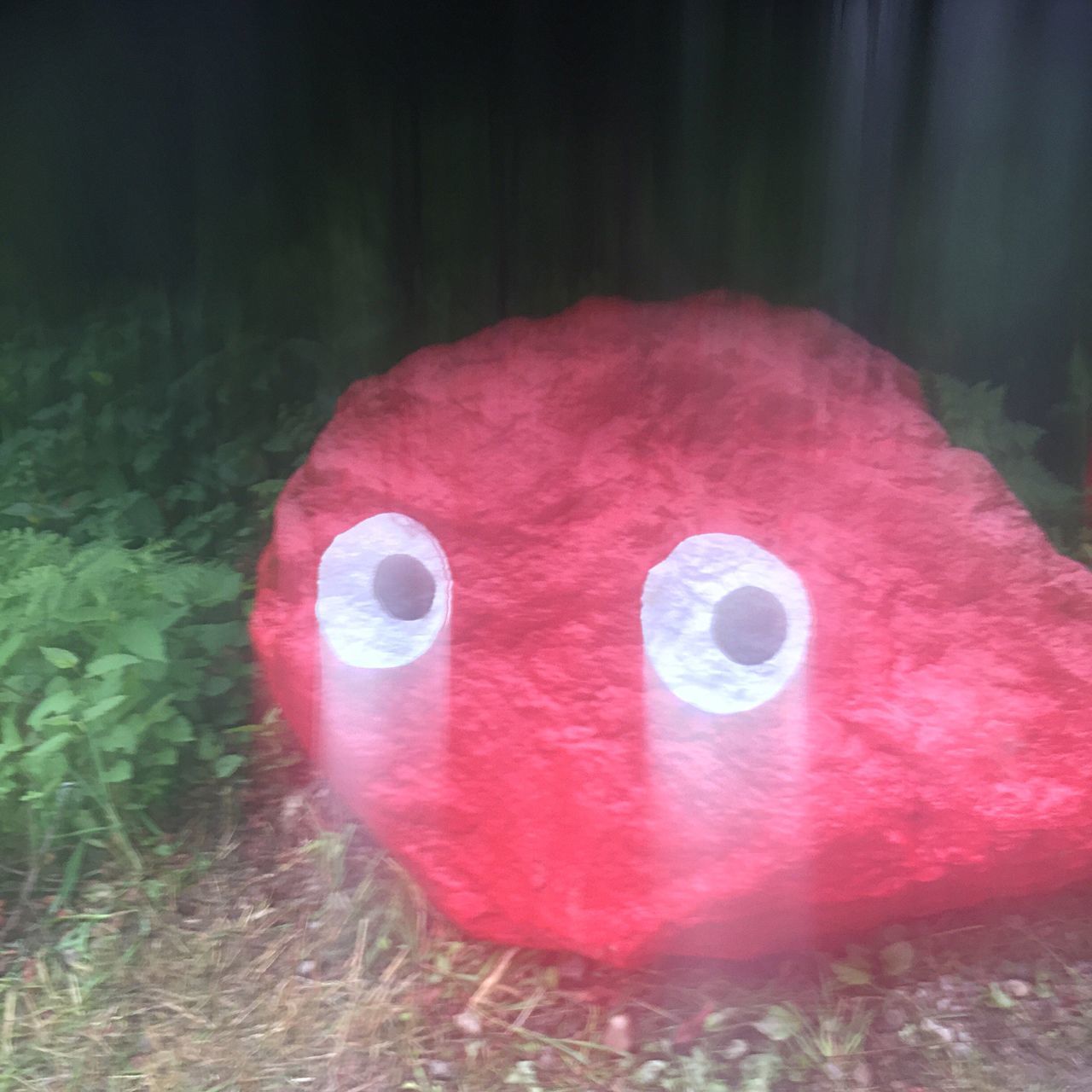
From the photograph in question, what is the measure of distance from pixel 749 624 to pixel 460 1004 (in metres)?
1.00

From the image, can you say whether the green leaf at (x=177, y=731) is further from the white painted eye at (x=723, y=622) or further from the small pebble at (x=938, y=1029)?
the small pebble at (x=938, y=1029)

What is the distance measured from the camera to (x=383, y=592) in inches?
87.5

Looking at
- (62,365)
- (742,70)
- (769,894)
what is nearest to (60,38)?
(62,365)

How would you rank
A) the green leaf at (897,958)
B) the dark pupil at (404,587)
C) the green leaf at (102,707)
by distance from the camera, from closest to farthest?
the green leaf at (897,958) → the green leaf at (102,707) → the dark pupil at (404,587)

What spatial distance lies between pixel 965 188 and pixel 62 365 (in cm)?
236

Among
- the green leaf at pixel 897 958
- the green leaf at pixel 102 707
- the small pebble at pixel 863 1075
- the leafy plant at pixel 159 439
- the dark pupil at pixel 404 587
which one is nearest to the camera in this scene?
the small pebble at pixel 863 1075

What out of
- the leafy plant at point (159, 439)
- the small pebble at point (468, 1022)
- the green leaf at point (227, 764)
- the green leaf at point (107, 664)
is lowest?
the small pebble at point (468, 1022)

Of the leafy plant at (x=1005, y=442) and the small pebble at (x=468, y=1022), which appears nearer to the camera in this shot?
the small pebble at (x=468, y=1022)

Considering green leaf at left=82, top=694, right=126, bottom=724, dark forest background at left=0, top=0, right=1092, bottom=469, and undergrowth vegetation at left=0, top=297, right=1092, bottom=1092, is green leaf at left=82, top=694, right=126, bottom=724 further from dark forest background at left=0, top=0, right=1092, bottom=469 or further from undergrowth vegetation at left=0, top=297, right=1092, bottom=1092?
dark forest background at left=0, top=0, right=1092, bottom=469

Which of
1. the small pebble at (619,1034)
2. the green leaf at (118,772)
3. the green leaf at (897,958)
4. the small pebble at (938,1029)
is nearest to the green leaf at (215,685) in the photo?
the green leaf at (118,772)

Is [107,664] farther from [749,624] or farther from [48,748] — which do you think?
[749,624]

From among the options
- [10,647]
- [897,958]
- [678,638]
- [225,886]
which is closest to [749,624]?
[678,638]

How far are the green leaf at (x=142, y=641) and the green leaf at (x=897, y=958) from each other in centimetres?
170

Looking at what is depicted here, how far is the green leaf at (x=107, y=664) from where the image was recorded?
209cm
